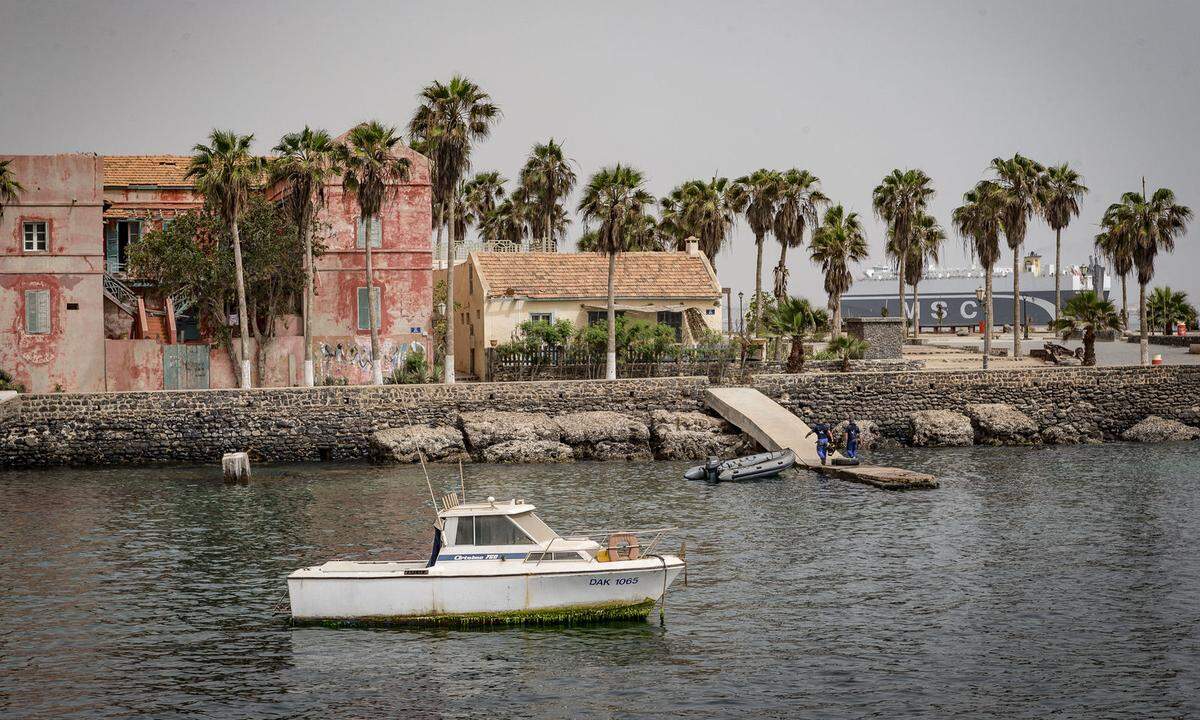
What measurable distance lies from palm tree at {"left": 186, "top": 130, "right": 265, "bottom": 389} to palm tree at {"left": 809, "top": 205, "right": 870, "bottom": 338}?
3052cm

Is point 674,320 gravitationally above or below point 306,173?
below

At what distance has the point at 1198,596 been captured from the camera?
2486cm

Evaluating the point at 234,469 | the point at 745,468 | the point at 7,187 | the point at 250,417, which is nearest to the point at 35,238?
the point at 7,187

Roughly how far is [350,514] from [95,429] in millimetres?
16875

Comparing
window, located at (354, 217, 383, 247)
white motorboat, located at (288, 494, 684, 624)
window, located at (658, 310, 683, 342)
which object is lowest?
white motorboat, located at (288, 494, 684, 624)

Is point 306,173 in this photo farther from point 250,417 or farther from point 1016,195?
point 1016,195

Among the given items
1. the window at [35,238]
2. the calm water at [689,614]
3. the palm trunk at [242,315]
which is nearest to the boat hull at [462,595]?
the calm water at [689,614]

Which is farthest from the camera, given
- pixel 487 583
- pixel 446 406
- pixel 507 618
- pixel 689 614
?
pixel 446 406

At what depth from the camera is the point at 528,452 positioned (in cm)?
4772

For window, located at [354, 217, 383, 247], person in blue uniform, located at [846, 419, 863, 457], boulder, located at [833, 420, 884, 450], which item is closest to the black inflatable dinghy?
person in blue uniform, located at [846, 419, 863, 457]

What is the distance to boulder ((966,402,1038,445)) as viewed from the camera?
173ft

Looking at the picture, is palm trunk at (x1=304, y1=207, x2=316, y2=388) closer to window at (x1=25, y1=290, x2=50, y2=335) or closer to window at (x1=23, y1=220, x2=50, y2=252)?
window at (x1=25, y1=290, x2=50, y2=335)

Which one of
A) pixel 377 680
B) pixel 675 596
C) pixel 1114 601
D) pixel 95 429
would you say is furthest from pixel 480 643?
pixel 95 429

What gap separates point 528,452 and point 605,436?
321 centimetres
